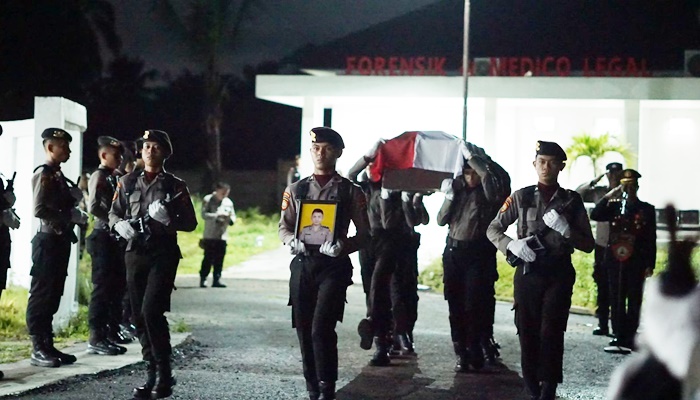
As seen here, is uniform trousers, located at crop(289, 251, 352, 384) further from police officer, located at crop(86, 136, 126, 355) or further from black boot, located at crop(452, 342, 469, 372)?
police officer, located at crop(86, 136, 126, 355)

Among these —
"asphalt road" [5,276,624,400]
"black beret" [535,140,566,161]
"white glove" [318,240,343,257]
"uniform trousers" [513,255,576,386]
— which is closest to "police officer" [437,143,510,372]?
"asphalt road" [5,276,624,400]

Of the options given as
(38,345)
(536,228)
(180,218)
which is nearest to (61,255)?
(38,345)

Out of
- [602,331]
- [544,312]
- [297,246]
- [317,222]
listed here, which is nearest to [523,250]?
[544,312]

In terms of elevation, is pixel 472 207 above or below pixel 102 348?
above

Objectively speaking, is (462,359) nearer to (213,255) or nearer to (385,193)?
(385,193)

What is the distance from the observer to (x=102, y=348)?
33.1 ft

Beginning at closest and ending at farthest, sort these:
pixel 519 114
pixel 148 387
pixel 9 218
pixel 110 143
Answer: pixel 148 387
pixel 9 218
pixel 110 143
pixel 519 114

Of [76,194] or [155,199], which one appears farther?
[76,194]

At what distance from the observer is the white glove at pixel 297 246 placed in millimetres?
7754

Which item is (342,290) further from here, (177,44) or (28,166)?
(177,44)

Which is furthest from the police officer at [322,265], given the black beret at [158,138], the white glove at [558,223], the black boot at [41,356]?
the black boot at [41,356]

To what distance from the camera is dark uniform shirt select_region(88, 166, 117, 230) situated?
32.6 feet

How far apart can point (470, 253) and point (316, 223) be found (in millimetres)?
2412

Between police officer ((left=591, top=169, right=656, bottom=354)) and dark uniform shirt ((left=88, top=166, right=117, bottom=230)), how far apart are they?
4.99 meters
